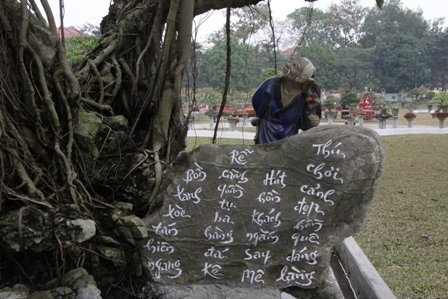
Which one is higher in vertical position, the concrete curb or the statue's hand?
the statue's hand

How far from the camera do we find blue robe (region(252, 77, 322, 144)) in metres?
4.22

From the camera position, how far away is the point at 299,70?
4.05 m

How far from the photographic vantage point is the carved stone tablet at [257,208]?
9.27 ft

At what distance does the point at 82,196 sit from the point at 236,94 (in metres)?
21.8

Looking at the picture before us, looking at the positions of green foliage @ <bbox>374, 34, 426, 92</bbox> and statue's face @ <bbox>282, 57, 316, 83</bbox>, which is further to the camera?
green foliage @ <bbox>374, 34, 426, 92</bbox>

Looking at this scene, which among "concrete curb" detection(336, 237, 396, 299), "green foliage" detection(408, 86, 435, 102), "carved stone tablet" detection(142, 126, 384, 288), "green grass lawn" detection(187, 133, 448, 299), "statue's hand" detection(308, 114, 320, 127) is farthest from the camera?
"green foliage" detection(408, 86, 435, 102)

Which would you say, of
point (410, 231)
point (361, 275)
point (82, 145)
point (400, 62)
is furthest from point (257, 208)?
point (400, 62)

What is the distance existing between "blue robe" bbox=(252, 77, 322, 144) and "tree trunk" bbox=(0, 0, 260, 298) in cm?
98

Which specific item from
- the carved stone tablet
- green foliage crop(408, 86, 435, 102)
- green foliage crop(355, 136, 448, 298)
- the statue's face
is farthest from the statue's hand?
green foliage crop(408, 86, 435, 102)

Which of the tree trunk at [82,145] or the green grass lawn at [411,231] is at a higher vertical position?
the tree trunk at [82,145]

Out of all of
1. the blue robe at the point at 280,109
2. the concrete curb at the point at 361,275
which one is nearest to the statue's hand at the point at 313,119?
the blue robe at the point at 280,109

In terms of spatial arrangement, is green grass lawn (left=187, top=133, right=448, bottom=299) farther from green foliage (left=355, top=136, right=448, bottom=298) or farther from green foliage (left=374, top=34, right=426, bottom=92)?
green foliage (left=374, top=34, right=426, bottom=92)

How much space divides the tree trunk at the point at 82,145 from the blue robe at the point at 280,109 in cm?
98

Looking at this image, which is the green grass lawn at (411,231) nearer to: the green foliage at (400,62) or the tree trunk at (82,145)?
the tree trunk at (82,145)
